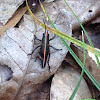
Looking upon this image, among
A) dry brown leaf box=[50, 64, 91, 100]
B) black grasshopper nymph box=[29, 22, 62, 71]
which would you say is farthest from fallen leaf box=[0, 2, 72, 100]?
dry brown leaf box=[50, 64, 91, 100]

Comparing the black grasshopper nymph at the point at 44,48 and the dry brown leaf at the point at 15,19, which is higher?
the dry brown leaf at the point at 15,19

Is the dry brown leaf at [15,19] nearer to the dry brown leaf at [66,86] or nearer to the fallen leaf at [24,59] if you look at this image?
the fallen leaf at [24,59]

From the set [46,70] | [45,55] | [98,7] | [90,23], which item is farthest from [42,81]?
[98,7]

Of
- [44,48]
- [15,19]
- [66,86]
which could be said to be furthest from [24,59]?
[15,19]

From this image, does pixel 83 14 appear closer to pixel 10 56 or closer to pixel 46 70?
pixel 46 70

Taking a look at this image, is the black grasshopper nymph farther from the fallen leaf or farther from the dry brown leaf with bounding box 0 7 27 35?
the dry brown leaf with bounding box 0 7 27 35

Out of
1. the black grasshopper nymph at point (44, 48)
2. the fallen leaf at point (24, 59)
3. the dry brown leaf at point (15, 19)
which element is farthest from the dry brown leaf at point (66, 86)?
the dry brown leaf at point (15, 19)

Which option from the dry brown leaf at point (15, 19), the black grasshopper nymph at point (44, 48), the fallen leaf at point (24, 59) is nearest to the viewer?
the fallen leaf at point (24, 59)

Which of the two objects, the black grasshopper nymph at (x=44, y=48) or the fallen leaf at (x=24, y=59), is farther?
the black grasshopper nymph at (x=44, y=48)

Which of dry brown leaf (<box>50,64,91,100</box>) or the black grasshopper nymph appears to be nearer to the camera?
dry brown leaf (<box>50,64,91,100</box>)

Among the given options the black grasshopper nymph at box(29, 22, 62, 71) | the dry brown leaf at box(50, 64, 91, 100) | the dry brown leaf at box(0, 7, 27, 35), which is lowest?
the dry brown leaf at box(50, 64, 91, 100)

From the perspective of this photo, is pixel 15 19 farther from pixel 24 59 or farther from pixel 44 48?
pixel 24 59
